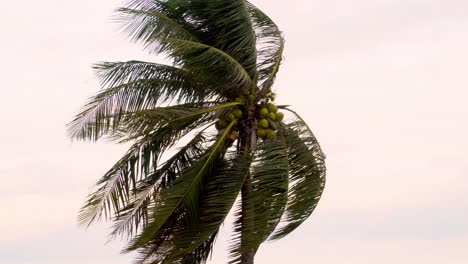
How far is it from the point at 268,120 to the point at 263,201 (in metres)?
2.04

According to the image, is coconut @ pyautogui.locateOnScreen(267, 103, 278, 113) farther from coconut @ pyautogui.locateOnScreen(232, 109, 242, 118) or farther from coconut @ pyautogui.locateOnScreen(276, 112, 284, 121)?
coconut @ pyautogui.locateOnScreen(232, 109, 242, 118)

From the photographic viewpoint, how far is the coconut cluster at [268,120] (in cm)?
2361

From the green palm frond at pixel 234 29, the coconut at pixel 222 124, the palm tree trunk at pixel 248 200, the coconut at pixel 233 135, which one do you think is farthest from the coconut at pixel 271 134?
the green palm frond at pixel 234 29

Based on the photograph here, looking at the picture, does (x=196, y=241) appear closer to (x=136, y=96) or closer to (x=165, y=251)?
(x=165, y=251)

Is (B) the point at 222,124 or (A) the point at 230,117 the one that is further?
(B) the point at 222,124

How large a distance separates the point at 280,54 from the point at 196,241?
463cm

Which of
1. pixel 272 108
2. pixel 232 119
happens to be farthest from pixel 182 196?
pixel 272 108

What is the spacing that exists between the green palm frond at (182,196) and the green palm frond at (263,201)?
112 cm

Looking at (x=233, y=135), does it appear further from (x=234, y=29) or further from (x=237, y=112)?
(x=234, y=29)

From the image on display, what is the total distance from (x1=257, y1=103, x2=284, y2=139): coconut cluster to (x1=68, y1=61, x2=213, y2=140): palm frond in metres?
1.27

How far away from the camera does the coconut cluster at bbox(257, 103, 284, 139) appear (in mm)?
23609

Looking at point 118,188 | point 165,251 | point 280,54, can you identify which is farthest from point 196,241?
point 280,54

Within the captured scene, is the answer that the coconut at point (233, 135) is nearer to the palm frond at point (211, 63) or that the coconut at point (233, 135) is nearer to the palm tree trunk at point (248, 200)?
the palm tree trunk at point (248, 200)

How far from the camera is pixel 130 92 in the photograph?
78.8 ft
